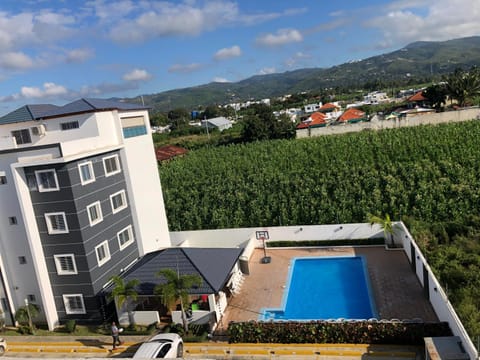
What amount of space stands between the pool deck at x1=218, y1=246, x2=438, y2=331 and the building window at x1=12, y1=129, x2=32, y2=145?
1224 cm

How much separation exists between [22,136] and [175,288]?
11083 millimetres

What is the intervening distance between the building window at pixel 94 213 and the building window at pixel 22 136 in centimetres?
521

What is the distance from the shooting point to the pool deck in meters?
15.2

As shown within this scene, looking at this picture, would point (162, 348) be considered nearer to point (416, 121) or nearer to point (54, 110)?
point (54, 110)

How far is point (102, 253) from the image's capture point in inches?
678

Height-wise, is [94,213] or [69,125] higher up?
A: [69,125]

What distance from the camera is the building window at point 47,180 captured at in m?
15.8

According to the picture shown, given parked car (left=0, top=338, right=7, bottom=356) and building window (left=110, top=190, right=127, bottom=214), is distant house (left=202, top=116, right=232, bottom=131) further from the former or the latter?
parked car (left=0, top=338, right=7, bottom=356)

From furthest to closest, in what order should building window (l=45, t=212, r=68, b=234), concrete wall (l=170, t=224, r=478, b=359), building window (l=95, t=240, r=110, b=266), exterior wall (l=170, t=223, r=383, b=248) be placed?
exterior wall (l=170, t=223, r=383, b=248), concrete wall (l=170, t=224, r=478, b=359), building window (l=95, t=240, r=110, b=266), building window (l=45, t=212, r=68, b=234)

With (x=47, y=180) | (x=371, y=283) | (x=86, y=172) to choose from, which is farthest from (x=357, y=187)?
(x=47, y=180)

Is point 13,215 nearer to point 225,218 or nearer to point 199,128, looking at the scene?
point 225,218

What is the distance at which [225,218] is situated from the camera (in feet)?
86.5

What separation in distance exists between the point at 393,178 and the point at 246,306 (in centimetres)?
1425

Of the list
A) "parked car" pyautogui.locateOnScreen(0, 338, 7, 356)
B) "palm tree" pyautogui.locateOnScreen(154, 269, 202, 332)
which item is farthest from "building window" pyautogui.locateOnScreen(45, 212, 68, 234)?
"palm tree" pyautogui.locateOnScreen(154, 269, 202, 332)
